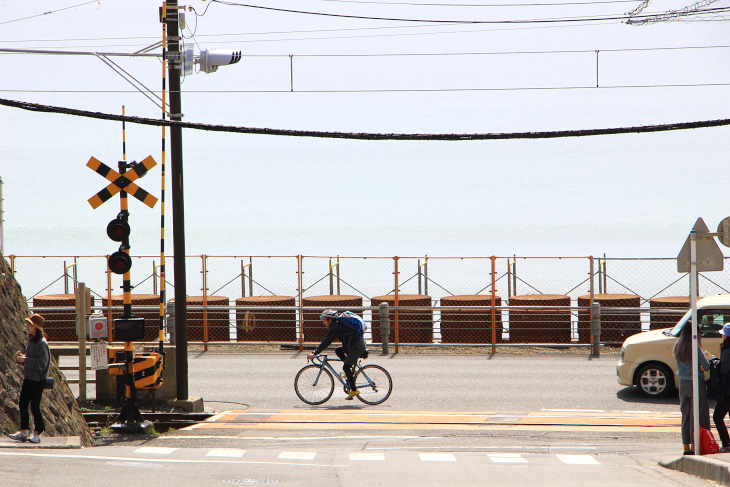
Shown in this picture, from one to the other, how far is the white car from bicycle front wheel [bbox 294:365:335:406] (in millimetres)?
4991

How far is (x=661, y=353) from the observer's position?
519 inches

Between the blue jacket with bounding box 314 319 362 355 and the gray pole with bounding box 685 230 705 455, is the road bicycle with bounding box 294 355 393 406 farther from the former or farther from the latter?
the gray pole with bounding box 685 230 705 455

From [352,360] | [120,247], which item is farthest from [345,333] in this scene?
[120,247]

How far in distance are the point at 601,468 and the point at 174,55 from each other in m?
9.39

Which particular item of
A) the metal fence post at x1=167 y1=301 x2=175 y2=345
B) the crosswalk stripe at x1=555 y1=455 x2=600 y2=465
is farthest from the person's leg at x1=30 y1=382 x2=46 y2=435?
the metal fence post at x1=167 y1=301 x2=175 y2=345

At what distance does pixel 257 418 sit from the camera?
40.2ft

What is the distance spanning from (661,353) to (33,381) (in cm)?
965

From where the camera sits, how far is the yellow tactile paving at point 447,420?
11383 mm

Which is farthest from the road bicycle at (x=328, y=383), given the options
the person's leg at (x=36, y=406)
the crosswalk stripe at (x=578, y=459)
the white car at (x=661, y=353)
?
the person's leg at (x=36, y=406)

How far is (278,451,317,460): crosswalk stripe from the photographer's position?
9.16 metres

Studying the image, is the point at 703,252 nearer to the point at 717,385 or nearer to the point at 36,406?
the point at 717,385

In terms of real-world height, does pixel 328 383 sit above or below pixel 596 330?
below

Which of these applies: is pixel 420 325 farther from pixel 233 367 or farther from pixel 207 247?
pixel 207 247

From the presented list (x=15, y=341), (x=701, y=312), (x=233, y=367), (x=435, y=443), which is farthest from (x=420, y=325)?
(x=15, y=341)
